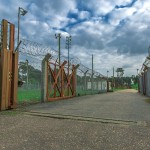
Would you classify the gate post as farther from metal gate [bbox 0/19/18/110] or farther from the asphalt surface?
the asphalt surface

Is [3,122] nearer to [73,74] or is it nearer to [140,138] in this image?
[140,138]

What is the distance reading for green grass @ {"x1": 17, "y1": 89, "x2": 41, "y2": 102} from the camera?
13.0 metres

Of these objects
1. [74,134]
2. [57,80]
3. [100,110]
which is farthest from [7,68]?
[57,80]

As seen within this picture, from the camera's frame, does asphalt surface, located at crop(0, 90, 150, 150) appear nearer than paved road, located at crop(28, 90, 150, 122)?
Yes

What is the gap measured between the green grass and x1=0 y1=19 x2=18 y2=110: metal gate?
310cm

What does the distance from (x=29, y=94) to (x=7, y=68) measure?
16.9 ft

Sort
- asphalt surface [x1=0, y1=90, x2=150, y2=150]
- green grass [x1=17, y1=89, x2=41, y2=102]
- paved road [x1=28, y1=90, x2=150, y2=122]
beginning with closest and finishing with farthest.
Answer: asphalt surface [x1=0, y1=90, x2=150, y2=150] → paved road [x1=28, y1=90, x2=150, y2=122] → green grass [x1=17, y1=89, x2=41, y2=102]

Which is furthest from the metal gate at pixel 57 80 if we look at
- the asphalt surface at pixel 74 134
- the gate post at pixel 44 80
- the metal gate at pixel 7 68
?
the asphalt surface at pixel 74 134

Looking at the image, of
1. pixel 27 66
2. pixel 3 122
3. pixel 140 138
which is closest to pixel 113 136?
pixel 140 138

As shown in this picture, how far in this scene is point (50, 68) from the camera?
1541 cm

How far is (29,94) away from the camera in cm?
1429

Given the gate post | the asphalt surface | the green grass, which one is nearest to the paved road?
the asphalt surface

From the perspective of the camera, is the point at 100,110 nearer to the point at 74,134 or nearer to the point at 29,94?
the point at 74,134

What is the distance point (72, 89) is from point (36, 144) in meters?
16.4
